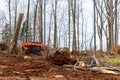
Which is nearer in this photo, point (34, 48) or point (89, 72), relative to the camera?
point (89, 72)

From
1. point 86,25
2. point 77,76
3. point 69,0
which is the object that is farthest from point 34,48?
point 86,25

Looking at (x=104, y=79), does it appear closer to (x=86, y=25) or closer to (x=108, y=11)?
(x=108, y=11)

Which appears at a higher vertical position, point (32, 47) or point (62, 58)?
point (32, 47)

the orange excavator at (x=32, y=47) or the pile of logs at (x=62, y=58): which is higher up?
the orange excavator at (x=32, y=47)

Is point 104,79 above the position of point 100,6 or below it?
below

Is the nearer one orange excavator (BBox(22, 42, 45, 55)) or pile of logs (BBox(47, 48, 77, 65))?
pile of logs (BBox(47, 48, 77, 65))

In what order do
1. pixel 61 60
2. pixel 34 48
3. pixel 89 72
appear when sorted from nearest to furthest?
pixel 89 72 → pixel 61 60 → pixel 34 48

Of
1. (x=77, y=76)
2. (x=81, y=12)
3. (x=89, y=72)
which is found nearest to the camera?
(x=77, y=76)

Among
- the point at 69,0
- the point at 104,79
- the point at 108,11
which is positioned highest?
the point at 69,0

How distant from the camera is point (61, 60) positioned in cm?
948

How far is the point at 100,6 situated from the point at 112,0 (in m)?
3.01

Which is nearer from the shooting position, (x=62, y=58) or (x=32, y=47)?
(x=62, y=58)

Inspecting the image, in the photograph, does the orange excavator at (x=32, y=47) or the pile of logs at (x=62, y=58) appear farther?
the orange excavator at (x=32, y=47)

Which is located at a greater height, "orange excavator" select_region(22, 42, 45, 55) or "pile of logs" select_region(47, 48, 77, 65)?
"orange excavator" select_region(22, 42, 45, 55)
